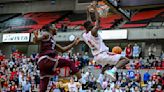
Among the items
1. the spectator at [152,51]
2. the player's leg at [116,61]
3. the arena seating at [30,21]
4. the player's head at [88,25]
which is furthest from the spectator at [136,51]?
the player's head at [88,25]

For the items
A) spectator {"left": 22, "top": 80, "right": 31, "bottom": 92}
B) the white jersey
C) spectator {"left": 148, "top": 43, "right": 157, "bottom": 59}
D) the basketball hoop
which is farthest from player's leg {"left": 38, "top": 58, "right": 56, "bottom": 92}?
spectator {"left": 148, "top": 43, "right": 157, "bottom": 59}

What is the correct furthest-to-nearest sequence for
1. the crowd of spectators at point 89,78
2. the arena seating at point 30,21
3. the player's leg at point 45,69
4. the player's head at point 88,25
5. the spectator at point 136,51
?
the arena seating at point 30,21
the spectator at point 136,51
the crowd of spectators at point 89,78
the player's head at point 88,25
the player's leg at point 45,69

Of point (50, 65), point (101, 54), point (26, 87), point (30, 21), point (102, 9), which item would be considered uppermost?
point (102, 9)

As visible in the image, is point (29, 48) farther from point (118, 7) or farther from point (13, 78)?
point (118, 7)

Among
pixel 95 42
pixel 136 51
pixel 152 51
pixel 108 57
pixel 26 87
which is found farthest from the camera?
pixel 152 51

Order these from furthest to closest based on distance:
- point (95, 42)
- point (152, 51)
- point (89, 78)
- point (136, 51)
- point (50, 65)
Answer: point (152, 51), point (136, 51), point (89, 78), point (95, 42), point (50, 65)

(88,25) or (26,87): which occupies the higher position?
(88,25)

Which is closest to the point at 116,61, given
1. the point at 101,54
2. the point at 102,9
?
the point at 101,54

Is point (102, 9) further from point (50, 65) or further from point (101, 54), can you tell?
point (50, 65)

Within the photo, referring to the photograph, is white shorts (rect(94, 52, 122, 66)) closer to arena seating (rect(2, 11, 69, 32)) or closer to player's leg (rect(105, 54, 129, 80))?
player's leg (rect(105, 54, 129, 80))

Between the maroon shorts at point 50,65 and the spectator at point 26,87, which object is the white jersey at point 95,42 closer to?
the maroon shorts at point 50,65

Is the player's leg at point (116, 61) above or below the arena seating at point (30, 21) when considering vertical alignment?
above

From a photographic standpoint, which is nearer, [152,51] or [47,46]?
[47,46]

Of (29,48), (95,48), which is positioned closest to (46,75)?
(95,48)
